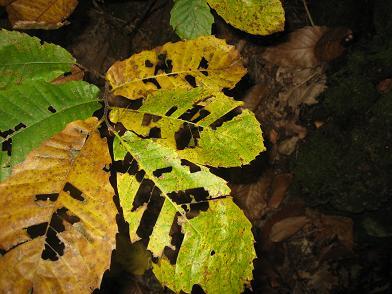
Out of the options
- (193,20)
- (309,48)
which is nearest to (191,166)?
(193,20)

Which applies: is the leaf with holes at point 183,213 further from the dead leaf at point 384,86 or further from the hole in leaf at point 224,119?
the dead leaf at point 384,86

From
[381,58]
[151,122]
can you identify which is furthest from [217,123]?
[381,58]

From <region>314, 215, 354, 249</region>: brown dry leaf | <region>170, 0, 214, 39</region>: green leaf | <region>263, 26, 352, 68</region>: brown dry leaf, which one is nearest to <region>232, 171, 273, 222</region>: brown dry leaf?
<region>314, 215, 354, 249</region>: brown dry leaf

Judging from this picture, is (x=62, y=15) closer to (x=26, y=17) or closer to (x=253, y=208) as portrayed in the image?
(x=26, y=17)

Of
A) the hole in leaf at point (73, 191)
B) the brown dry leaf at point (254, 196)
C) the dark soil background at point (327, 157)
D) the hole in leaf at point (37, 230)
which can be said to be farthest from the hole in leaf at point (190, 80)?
the brown dry leaf at point (254, 196)

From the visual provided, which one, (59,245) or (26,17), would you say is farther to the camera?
(26,17)

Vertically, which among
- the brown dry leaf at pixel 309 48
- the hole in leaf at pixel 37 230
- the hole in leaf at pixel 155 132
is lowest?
the brown dry leaf at pixel 309 48

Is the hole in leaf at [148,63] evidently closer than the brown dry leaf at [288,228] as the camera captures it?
Yes
